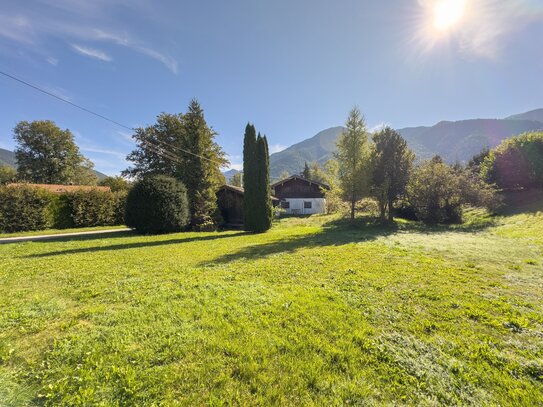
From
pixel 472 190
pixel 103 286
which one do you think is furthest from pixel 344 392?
pixel 472 190

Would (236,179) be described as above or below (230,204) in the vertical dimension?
above

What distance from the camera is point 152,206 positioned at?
14.2 m

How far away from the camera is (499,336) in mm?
3107

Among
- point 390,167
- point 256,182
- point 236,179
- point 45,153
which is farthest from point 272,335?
point 236,179

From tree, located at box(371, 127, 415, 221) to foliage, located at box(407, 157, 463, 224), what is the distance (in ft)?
3.46

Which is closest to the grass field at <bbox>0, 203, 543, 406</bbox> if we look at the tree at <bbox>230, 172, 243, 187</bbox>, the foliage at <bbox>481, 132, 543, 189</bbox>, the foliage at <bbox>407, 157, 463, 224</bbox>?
the foliage at <bbox>407, 157, 463, 224</bbox>

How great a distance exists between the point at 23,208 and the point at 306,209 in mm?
28896

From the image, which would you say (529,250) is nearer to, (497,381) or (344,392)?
(497,381)

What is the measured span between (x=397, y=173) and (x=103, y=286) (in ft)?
61.5

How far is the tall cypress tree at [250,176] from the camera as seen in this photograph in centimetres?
1544

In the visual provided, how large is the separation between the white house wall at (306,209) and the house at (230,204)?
39.1 ft

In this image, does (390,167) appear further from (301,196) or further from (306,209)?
(301,196)

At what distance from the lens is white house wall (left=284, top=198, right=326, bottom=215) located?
111ft

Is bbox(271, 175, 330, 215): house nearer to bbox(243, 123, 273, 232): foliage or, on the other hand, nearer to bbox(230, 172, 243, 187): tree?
bbox(243, 123, 273, 232): foliage
